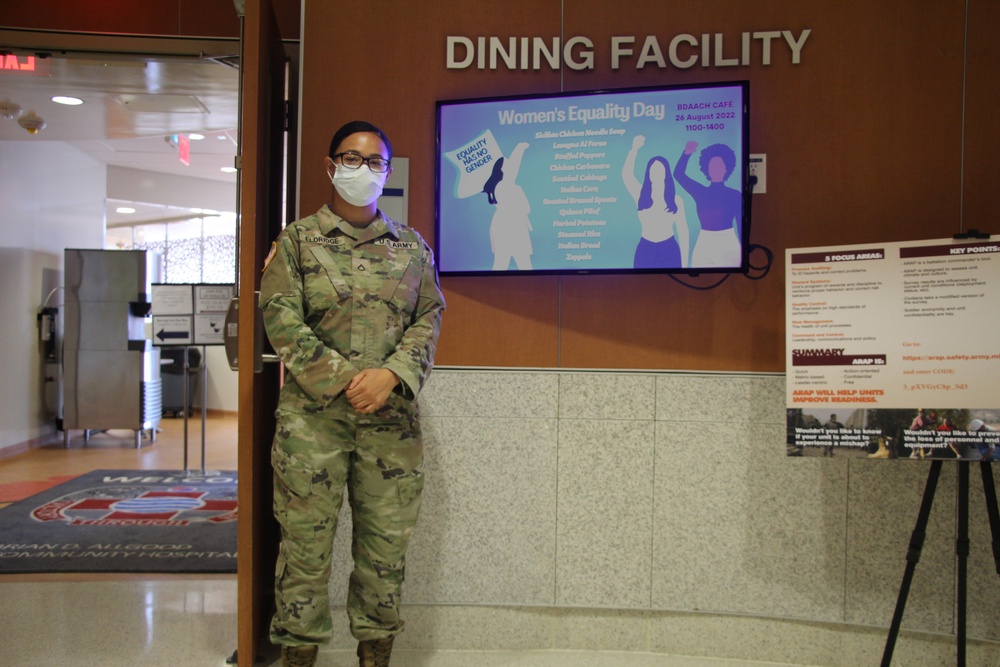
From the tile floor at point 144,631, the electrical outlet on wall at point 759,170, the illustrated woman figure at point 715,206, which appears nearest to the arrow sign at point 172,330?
the tile floor at point 144,631

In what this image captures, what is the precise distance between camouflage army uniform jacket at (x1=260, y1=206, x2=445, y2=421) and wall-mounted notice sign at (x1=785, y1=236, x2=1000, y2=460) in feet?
3.87

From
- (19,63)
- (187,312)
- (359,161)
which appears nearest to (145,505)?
(187,312)

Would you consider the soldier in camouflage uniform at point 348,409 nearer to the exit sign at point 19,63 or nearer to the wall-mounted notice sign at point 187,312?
the exit sign at point 19,63

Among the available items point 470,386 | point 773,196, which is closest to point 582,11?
point 773,196

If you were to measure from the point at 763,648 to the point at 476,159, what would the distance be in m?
2.02

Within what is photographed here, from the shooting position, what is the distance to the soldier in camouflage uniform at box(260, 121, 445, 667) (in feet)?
6.73

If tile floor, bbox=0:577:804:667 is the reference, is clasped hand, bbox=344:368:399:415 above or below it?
above

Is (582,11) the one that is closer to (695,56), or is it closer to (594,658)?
(695,56)

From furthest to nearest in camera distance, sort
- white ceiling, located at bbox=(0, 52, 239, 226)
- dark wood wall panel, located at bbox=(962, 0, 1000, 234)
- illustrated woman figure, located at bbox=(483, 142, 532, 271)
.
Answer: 1. white ceiling, located at bbox=(0, 52, 239, 226)
2. illustrated woman figure, located at bbox=(483, 142, 532, 271)
3. dark wood wall panel, located at bbox=(962, 0, 1000, 234)

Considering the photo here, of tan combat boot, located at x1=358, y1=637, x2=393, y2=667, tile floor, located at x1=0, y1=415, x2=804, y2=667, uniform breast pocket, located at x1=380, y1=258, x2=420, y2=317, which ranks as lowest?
tile floor, located at x1=0, y1=415, x2=804, y2=667

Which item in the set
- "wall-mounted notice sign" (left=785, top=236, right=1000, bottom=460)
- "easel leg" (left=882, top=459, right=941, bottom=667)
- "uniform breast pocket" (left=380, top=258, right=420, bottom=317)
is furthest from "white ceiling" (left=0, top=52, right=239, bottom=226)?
"easel leg" (left=882, top=459, right=941, bottom=667)

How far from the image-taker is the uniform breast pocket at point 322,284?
2082mm

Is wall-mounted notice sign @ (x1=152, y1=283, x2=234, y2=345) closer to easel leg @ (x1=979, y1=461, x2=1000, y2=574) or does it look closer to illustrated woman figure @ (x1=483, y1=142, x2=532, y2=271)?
illustrated woman figure @ (x1=483, y1=142, x2=532, y2=271)

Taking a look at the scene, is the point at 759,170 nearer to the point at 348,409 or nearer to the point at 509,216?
the point at 509,216
